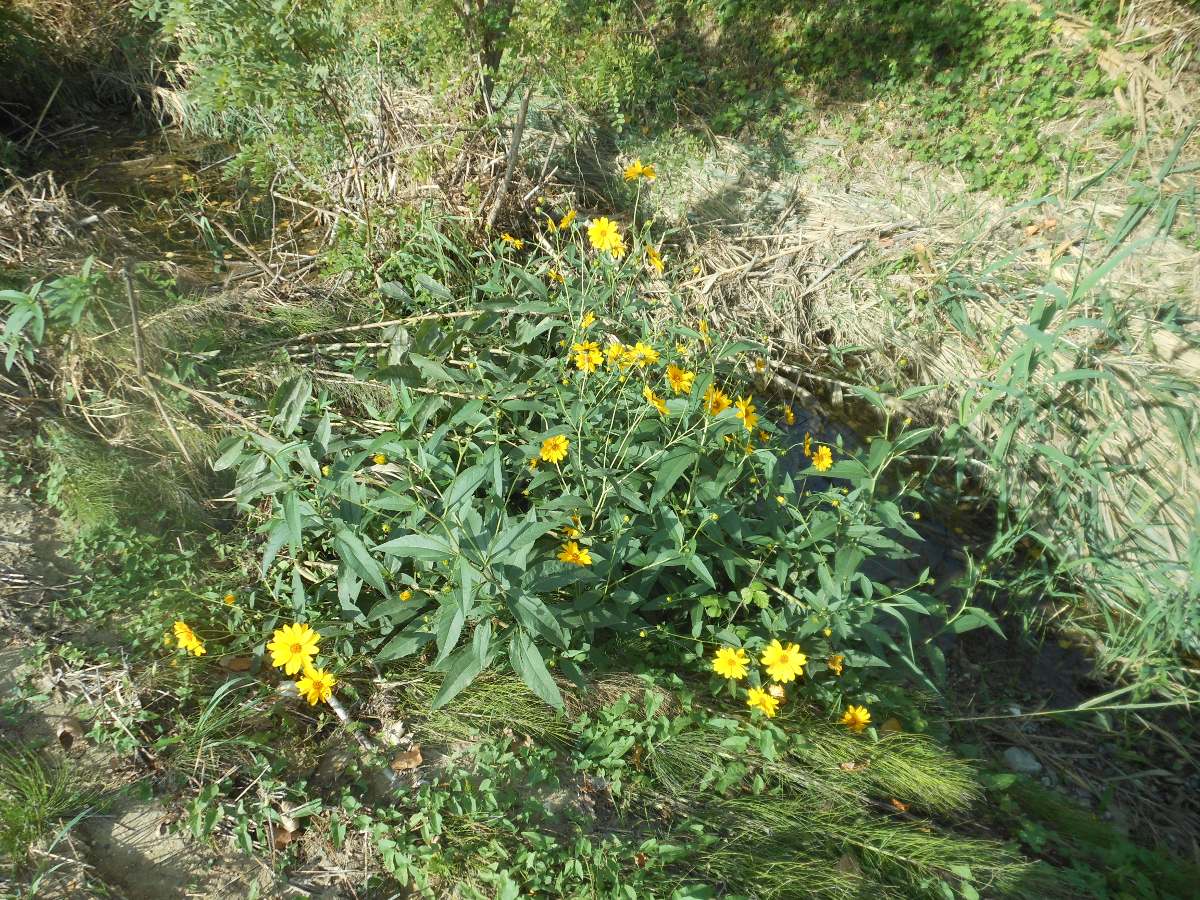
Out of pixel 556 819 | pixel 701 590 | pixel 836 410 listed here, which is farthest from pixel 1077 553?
pixel 556 819

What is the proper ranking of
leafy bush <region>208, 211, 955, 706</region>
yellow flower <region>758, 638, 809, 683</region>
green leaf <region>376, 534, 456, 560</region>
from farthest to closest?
yellow flower <region>758, 638, 809, 683</region> < leafy bush <region>208, 211, 955, 706</region> < green leaf <region>376, 534, 456, 560</region>

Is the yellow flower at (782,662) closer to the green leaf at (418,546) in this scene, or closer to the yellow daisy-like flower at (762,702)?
the yellow daisy-like flower at (762,702)

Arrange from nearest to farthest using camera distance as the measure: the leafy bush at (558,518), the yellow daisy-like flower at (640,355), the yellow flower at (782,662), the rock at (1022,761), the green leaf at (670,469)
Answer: the leafy bush at (558,518) → the yellow flower at (782,662) → the green leaf at (670,469) → the yellow daisy-like flower at (640,355) → the rock at (1022,761)

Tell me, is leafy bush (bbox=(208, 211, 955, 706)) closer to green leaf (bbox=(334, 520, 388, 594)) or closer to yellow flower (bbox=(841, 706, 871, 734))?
green leaf (bbox=(334, 520, 388, 594))

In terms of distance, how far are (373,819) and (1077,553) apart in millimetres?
2564

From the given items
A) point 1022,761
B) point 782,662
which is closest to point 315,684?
point 782,662

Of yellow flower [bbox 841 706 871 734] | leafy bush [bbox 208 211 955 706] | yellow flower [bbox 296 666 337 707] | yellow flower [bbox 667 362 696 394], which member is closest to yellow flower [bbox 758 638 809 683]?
leafy bush [bbox 208 211 955 706]

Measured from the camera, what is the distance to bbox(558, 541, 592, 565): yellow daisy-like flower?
1.92 m

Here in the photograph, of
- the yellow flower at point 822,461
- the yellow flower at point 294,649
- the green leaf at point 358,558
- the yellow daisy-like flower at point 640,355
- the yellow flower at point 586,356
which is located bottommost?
the yellow flower at point 822,461

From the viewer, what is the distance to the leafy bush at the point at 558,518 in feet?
5.87

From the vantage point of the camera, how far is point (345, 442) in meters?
2.26

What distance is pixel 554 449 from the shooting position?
82.1 inches

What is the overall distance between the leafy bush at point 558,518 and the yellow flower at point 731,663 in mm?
127

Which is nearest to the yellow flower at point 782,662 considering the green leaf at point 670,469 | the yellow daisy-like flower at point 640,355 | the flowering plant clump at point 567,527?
the flowering plant clump at point 567,527
